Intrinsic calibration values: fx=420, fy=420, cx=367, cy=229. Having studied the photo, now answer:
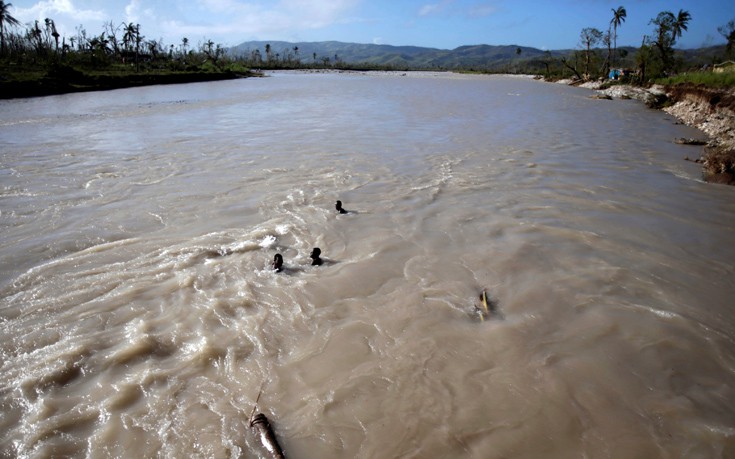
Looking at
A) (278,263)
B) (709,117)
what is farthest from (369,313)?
(709,117)

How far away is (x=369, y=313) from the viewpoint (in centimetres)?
477

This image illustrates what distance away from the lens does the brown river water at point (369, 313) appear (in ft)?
10.8

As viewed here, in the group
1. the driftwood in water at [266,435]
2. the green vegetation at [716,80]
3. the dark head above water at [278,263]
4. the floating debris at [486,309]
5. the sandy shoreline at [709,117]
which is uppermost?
the green vegetation at [716,80]

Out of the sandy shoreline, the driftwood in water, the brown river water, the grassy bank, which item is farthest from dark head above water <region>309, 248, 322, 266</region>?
the grassy bank

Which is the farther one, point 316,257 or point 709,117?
point 709,117

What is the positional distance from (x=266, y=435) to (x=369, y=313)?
75.1 inches

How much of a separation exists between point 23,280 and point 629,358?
7045 millimetres

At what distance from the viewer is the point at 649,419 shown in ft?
11.1

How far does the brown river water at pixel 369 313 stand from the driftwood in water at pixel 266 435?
3.6 inches

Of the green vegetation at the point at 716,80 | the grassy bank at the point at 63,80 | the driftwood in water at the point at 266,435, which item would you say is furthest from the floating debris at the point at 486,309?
the grassy bank at the point at 63,80

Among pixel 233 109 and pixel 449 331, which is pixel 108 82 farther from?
pixel 449 331

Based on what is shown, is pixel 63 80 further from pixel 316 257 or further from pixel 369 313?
pixel 369 313

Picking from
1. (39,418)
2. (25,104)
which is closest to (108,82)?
(25,104)

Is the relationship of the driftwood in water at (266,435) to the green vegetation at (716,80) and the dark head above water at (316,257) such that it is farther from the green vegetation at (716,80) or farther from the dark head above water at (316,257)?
the green vegetation at (716,80)
